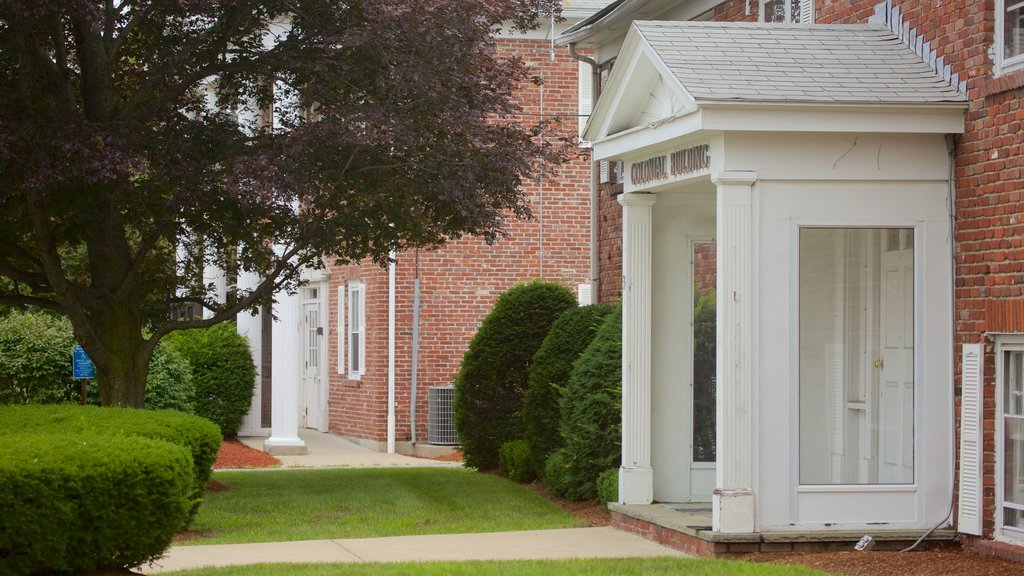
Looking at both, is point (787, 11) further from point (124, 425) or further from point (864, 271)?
point (124, 425)

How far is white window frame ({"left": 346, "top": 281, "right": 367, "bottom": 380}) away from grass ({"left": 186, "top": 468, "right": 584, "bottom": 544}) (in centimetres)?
577

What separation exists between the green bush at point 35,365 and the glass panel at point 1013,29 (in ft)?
46.2

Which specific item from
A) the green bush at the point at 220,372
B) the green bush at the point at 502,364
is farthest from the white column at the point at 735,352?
the green bush at the point at 220,372

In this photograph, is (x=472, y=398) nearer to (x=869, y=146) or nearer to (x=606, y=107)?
(x=606, y=107)

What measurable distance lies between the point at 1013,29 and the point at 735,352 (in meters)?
3.06

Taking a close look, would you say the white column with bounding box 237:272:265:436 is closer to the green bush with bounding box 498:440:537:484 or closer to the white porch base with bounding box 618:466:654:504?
the green bush with bounding box 498:440:537:484

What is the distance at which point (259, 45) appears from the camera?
48.6 ft

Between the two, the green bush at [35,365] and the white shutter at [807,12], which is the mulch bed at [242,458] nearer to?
the green bush at [35,365]

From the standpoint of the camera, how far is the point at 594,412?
45.9 feet

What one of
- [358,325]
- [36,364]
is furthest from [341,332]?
[36,364]

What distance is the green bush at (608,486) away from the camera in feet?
44.1

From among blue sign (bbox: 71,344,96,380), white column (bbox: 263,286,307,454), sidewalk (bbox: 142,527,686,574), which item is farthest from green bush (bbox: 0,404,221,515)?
white column (bbox: 263,286,307,454)

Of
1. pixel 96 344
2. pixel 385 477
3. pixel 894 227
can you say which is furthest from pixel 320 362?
pixel 894 227

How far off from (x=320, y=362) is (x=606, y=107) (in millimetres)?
15929
